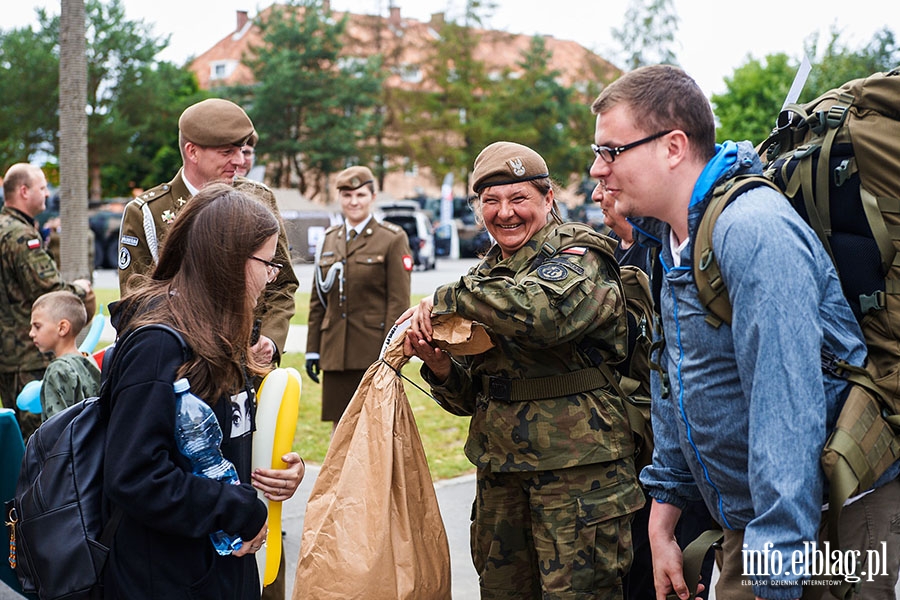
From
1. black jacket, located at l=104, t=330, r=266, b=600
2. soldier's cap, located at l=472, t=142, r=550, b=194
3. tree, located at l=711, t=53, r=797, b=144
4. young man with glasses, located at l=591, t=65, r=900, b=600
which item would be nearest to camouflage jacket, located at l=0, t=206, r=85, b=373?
soldier's cap, located at l=472, t=142, r=550, b=194

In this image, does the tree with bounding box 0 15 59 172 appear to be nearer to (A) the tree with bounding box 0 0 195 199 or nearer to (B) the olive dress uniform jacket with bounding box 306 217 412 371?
(A) the tree with bounding box 0 0 195 199

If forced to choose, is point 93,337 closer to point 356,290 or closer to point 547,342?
point 356,290

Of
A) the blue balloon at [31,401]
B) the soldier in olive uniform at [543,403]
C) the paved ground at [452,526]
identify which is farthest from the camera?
the blue balloon at [31,401]

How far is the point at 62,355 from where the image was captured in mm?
4863

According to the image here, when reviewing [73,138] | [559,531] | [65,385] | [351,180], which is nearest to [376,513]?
[559,531]

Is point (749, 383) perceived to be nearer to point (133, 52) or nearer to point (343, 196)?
point (343, 196)

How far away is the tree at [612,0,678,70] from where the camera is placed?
51906 mm

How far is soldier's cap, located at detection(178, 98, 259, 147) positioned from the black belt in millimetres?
1595

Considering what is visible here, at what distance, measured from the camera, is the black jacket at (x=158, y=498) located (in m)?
2.17

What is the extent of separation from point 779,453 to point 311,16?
46007 mm

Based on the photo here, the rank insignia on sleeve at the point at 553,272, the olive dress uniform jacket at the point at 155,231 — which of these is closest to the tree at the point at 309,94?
the olive dress uniform jacket at the point at 155,231

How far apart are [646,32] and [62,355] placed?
51.7 meters

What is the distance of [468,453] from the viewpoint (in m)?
3.34

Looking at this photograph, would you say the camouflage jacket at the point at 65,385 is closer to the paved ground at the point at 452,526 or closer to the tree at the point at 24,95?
the paved ground at the point at 452,526
